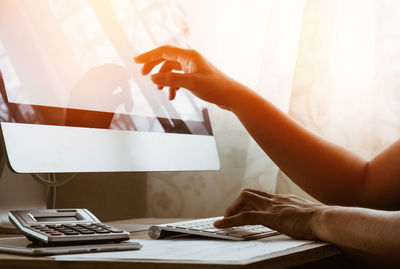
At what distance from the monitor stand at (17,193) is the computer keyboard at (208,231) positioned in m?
0.28

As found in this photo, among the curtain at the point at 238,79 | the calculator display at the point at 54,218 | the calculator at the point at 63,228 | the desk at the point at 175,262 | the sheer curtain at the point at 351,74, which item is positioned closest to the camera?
the desk at the point at 175,262

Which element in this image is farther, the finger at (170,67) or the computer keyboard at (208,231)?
the finger at (170,67)

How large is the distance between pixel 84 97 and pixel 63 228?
0.86 feet

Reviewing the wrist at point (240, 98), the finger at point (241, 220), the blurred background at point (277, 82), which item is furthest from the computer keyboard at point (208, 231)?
the blurred background at point (277, 82)

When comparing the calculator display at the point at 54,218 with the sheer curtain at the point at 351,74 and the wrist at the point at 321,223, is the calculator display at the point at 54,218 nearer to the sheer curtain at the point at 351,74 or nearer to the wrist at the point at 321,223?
the wrist at the point at 321,223

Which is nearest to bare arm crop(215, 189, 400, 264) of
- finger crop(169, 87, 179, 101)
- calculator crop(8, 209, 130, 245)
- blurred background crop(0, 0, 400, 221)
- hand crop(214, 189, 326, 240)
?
hand crop(214, 189, 326, 240)

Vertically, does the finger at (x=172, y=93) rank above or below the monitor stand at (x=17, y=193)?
above

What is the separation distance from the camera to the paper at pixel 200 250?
461 millimetres

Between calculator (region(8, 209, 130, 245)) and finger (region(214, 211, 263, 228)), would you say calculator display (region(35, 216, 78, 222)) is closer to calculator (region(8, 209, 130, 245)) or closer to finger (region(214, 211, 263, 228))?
calculator (region(8, 209, 130, 245))

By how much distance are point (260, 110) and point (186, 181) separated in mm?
453

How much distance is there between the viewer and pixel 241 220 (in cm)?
68

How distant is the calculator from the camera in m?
0.54

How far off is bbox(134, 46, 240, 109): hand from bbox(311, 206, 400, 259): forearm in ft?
1.16

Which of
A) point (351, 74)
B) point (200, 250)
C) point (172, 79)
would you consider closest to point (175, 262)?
point (200, 250)
